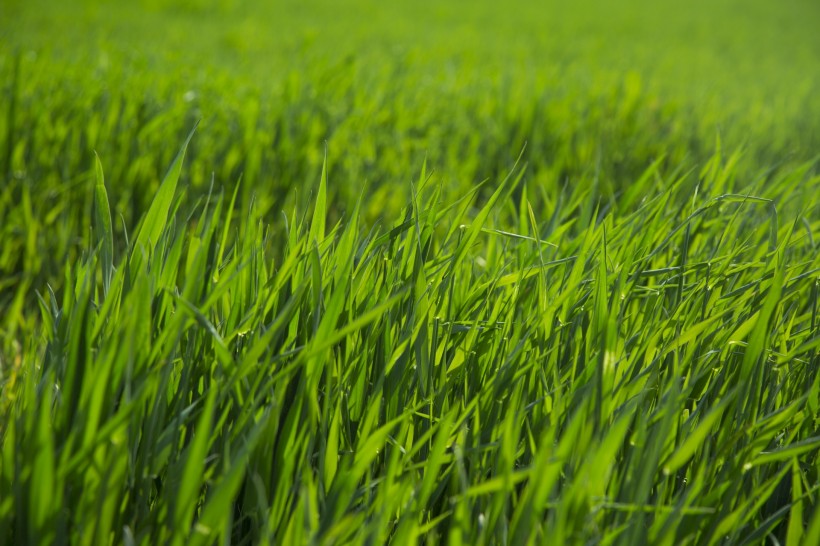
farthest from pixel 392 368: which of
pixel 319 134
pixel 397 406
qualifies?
pixel 319 134

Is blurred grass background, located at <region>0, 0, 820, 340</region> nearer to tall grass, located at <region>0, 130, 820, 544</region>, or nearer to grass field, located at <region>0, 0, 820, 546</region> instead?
grass field, located at <region>0, 0, 820, 546</region>

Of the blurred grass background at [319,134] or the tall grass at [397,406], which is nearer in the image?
the tall grass at [397,406]

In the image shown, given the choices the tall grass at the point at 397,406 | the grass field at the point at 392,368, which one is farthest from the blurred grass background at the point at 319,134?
the tall grass at the point at 397,406

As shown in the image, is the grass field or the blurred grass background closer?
the grass field

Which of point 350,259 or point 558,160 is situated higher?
point 350,259

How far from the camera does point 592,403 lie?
29.6 inches

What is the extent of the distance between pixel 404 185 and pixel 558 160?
69 cm

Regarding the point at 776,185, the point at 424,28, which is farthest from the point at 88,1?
the point at 776,185

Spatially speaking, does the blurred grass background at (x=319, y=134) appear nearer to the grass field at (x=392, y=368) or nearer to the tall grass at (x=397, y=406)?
the grass field at (x=392, y=368)

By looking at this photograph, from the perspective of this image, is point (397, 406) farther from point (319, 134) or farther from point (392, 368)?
point (319, 134)

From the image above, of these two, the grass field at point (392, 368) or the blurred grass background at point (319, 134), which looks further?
the blurred grass background at point (319, 134)

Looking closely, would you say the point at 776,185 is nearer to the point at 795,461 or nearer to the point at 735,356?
the point at 735,356

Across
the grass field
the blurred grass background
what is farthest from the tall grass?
the blurred grass background

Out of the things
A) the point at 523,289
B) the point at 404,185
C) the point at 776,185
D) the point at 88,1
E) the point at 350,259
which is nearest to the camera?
the point at 350,259
